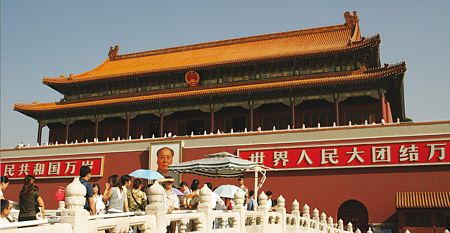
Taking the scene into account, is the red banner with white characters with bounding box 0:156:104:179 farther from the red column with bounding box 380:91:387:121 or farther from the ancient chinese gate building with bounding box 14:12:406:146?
the red column with bounding box 380:91:387:121

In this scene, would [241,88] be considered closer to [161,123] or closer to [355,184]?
[161,123]

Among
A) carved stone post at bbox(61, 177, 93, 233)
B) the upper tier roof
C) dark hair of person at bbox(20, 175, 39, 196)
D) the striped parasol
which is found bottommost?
carved stone post at bbox(61, 177, 93, 233)

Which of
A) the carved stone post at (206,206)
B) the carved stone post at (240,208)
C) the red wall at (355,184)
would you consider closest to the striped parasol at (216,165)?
the carved stone post at (240,208)

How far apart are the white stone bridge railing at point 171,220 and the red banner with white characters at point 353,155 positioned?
4.98 meters

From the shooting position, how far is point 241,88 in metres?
22.4

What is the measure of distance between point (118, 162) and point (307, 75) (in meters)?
9.20

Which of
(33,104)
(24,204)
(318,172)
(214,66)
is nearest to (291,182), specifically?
(318,172)

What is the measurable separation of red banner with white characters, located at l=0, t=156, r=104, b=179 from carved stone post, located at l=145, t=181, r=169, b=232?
56.4 ft

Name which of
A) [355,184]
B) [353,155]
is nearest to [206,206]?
[355,184]

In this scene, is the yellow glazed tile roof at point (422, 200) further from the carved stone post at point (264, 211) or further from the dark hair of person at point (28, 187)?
the dark hair of person at point (28, 187)

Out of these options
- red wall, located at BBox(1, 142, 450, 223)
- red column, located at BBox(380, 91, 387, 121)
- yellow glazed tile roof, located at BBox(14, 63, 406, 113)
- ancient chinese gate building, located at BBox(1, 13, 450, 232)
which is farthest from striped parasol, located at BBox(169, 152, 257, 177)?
red column, located at BBox(380, 91, 387, 121)

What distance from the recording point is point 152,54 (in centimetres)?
3042

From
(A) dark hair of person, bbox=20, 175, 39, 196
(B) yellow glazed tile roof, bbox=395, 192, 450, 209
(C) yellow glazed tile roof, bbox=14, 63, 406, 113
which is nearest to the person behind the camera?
(A) dark hair of person, bbox=20, 175, 39, 196

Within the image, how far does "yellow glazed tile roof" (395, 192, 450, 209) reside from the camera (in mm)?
16312
